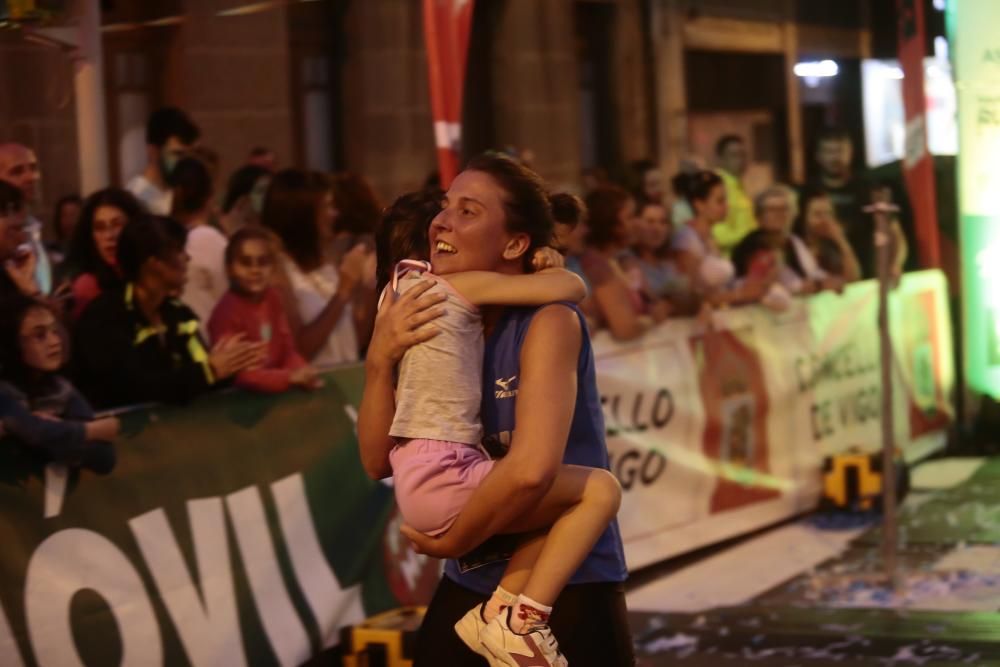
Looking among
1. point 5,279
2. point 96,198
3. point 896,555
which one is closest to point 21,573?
point 5,279

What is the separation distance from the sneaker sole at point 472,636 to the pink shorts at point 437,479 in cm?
26

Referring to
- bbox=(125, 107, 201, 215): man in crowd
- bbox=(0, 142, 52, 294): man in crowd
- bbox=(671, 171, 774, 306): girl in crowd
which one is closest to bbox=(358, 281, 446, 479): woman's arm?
bbox=(0, 142, 52, 294): man in crowd

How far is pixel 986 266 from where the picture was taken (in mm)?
12164

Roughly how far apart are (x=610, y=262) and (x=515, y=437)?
5554 millimetres

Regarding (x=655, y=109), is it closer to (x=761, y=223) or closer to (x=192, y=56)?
(x=192, y=56)

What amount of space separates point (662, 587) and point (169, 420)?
3.31 m

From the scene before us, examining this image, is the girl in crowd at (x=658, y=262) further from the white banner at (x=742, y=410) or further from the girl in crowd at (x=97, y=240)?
the girl in crowd at (x=97, y=240)

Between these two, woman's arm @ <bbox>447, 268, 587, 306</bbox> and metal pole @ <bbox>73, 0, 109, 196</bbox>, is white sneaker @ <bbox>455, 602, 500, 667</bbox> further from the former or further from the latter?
metal pole @ <bbox>73, 0, 109, 196</bbox>

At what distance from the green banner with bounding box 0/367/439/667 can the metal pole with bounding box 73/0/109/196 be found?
2.27m

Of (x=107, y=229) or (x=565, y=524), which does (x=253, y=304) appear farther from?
(x=565, y=524)

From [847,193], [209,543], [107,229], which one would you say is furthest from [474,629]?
[847,193]

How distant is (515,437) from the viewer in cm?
365

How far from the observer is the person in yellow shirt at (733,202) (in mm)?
12617

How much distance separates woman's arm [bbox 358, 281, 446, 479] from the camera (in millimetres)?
3703
